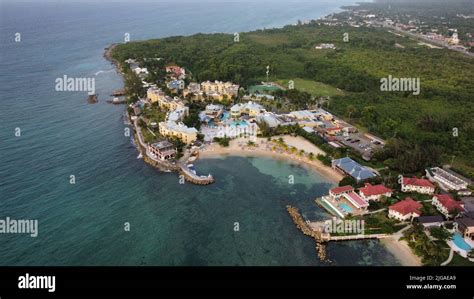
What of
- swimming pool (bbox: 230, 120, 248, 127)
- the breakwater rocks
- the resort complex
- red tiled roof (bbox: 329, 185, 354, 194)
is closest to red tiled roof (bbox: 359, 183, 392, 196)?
the resort complex

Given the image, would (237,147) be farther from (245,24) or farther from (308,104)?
(245,24)

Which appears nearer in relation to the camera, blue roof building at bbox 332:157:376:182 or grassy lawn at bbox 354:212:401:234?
grassy lawn at bbox 354:212:401:234

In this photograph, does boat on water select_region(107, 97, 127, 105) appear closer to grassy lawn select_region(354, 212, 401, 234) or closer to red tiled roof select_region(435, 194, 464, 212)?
grassy lawn select_region(354, 212, 401, 234)

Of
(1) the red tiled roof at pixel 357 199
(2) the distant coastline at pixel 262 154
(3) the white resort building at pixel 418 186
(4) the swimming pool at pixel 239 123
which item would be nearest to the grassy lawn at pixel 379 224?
(1) the red tiled roof at pixel 357 199

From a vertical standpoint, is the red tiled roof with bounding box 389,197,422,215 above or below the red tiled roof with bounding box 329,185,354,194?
below

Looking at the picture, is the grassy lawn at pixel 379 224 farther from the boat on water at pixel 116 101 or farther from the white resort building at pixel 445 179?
the boat on water at pixel 116 101

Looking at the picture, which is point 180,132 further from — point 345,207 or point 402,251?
point 402,251
